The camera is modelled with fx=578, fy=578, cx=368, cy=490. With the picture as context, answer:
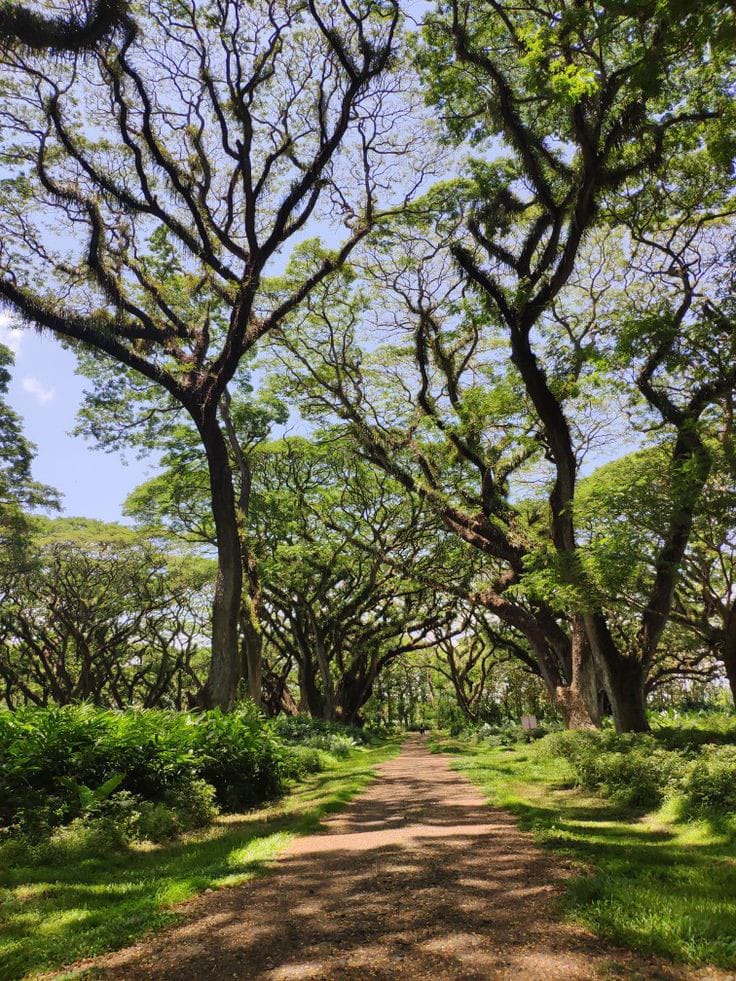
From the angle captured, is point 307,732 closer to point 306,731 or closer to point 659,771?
point 306,731

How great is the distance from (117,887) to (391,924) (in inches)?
96.6

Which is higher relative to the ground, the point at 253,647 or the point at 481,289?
the point at 481,289

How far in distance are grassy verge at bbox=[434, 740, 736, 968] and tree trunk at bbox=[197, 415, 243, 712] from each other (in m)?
4.92

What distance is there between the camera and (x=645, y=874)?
4254 millimetres

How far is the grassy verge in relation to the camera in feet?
10.4

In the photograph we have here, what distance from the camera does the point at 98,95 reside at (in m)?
10.7

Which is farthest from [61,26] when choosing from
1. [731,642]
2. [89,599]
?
[89,599]

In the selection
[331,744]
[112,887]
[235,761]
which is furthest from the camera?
[331,744]

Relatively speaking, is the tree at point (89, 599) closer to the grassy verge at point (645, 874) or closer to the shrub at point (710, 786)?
the grassy verge at point (645, 874)

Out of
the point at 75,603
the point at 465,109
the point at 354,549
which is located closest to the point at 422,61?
the point at 465,109

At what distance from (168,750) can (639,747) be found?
7.38m

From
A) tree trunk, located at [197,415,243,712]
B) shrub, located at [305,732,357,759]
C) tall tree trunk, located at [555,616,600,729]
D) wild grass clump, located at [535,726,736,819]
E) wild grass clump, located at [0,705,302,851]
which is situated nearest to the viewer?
wild grass clump, located at [0,705,302,851]

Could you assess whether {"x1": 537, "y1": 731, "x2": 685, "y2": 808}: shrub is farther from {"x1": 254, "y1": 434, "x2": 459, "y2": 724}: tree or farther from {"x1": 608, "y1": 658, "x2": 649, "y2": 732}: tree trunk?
{"x1": 254, "y1": 434, "x2": 459, "y2": 724}: tree

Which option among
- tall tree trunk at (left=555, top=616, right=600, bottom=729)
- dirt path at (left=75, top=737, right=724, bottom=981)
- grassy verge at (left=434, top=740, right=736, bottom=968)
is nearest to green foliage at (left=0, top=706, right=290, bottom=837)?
dirt path at (left=75, top=737, right=724, bottom=981)
